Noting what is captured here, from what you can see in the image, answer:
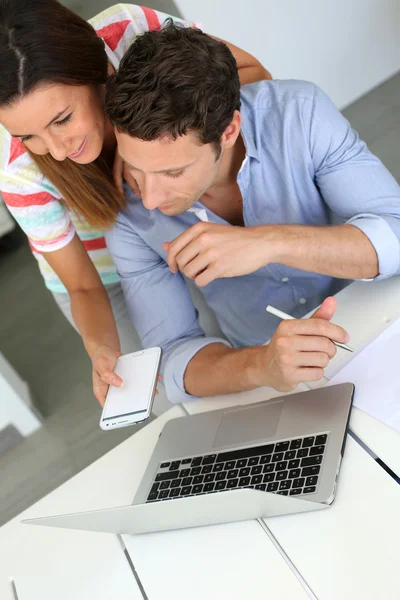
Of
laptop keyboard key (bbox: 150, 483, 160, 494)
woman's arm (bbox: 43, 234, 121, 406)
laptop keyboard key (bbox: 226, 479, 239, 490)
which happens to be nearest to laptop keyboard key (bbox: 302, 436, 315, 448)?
laptop keyboard key (bbox: 226, 479, 239, 490)

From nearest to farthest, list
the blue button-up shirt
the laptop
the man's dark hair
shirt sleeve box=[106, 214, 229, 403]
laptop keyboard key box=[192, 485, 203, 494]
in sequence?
the laptop → laptop keyboard key box=[192, 485, 203, 494] → the man's dark hair → the blue button-up shirt → shirt sleeve box=[106, 214, 229, 403]

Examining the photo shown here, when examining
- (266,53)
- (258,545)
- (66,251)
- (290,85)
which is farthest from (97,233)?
(266,53)

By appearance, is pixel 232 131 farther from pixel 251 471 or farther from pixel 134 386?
pixel 251 471

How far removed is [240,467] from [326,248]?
0.39 metres

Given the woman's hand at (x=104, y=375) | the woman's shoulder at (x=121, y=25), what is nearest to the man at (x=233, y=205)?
the woman's hand at (x=104, y=375)

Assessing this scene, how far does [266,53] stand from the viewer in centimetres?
269

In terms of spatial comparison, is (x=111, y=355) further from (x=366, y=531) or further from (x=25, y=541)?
(x=366, y=531)

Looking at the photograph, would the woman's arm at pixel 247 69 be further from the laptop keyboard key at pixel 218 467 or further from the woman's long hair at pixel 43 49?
the laptop keyboard key at pixel 218 467

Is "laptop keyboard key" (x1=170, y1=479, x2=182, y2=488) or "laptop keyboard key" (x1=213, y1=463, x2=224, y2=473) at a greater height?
"laptop keyboard key" (x1=170, y1=479, x2=182, y2=488)

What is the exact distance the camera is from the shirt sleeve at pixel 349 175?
3.57 feet

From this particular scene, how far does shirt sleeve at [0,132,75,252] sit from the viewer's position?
129cm

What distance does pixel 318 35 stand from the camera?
2736 mm

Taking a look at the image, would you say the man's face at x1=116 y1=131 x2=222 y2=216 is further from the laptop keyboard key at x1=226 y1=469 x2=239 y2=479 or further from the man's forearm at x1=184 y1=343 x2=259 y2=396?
the laptop keyboard key at x1=226 y1=469 x2=239 y2=479

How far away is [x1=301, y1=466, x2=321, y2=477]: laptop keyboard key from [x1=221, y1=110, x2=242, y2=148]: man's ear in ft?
1.87
